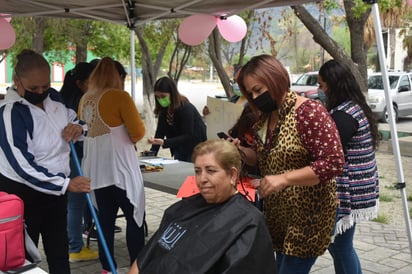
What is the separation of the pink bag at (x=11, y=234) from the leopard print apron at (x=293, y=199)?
3.88 ft

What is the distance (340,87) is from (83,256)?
2.81m

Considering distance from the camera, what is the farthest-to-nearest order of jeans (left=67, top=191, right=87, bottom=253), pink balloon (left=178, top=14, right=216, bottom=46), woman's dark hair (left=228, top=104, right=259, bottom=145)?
A: pink balloon (left=178, top=14, right=216, bottom=46) → jeans (left=67, top=191, right=87, bottom=253) → woman's dark hair (left=228, top=104, right=259, bottom=145)

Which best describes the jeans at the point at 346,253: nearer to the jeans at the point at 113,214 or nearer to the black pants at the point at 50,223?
the jeans at the point at 113,214

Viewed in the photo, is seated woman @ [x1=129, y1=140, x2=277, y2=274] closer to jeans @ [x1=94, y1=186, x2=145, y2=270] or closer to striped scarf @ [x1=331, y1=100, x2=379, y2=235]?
striped scarf @ [x1=331, y1=100, x2=379, y2=235]

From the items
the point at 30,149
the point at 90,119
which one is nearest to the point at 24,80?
the point at 30,149

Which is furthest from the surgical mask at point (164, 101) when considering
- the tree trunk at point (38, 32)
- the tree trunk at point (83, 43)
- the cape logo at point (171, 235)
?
the tree trunk at point (83, 43)

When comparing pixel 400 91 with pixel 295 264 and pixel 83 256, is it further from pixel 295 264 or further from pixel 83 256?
pixel 295 264

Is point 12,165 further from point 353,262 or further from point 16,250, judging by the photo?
point 353,262

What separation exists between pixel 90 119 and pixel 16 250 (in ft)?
4.88

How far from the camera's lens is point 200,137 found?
4.89 m

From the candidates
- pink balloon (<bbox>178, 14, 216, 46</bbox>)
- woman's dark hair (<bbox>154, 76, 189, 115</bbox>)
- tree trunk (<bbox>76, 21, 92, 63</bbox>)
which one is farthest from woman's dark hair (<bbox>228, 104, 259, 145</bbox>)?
tree trunk (<bbox>76, 21, 92, 63</bbox>)

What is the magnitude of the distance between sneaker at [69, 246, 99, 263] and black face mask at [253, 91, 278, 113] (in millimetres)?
2860

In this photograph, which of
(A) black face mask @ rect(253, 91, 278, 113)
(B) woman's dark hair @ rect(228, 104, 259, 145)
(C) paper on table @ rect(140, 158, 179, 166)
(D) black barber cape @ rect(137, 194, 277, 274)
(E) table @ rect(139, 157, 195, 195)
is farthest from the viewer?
(C) paper on table @ rect(140, 158, 179, 166)

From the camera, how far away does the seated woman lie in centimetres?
203
